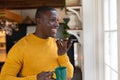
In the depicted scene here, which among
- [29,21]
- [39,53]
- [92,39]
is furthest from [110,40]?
[29,21]

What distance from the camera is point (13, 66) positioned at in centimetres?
137

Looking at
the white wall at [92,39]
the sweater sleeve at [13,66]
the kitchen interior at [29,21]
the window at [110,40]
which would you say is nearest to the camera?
the sweater sleeve at [13,66]

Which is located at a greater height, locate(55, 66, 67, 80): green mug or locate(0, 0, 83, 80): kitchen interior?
locate(0, 0, 83, 80): kitchen interior

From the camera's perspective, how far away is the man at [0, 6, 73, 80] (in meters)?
1.38

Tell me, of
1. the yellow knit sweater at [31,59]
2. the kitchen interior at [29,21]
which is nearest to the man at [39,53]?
the yellow knit sweater at [31,59]

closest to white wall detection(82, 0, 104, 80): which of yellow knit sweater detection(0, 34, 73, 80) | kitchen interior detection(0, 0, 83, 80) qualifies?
kitchen interior detection(0, 0, 83, 80)

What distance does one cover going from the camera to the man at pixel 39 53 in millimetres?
1378

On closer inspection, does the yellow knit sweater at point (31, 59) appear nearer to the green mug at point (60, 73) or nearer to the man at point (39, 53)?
the man at point (39, 53)

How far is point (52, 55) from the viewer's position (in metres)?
1.45

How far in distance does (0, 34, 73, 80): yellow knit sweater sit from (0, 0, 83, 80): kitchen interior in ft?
2.34

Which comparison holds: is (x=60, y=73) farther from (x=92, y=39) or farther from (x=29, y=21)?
(x=29, y=21)

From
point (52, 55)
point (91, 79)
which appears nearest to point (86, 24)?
point (91, 79)

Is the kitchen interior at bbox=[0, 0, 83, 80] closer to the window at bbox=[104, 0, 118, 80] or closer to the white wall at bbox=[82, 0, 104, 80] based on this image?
the white wall at bbox=[82, 0, 104, 80]

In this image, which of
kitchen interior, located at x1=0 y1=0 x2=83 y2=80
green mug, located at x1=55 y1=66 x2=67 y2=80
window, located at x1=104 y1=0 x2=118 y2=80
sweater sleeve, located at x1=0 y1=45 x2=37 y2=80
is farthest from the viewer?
kitchen interior, located at x1=0 y1=0 x2=83 y2=80
